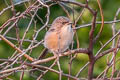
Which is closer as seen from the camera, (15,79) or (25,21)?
(15,79)

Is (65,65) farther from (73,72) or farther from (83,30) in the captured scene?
(83,30)

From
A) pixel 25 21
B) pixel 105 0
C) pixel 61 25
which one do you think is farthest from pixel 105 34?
pixel 61 25

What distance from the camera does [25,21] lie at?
7336mm

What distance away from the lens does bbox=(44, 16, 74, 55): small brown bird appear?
4.24 m

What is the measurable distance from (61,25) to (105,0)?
10.6ft

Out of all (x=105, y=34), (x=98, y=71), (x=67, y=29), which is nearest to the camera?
(x=67, y=29)

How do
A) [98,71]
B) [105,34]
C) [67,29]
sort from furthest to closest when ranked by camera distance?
[105,34], [98,71], [67,29]

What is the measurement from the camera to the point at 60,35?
429 centimetres

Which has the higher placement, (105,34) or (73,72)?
(105,34)

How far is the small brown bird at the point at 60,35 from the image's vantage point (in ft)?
13.9

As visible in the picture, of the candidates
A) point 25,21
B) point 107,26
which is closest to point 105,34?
point 107,26

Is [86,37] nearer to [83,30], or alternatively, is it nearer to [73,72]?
[83,30]

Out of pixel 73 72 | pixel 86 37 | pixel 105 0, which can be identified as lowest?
pixel 73 72

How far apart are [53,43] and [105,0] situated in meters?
3.29
